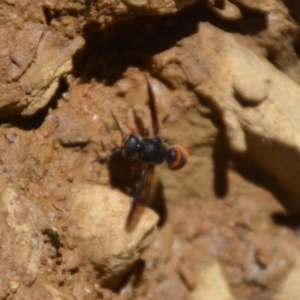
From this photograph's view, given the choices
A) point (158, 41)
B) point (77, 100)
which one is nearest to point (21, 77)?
point (77, 100)

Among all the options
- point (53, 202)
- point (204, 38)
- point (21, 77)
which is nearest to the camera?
point (21, 77)

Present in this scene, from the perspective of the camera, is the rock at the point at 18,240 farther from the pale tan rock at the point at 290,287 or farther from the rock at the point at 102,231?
the pale tan rock at the point at 290,287

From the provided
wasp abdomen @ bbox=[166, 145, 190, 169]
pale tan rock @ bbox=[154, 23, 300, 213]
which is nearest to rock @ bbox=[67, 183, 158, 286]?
wasp abdomen @ bbox=[166, 145, 190, 169]

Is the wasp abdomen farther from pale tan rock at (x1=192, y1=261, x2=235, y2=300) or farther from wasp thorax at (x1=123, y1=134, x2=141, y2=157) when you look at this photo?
pale tan rock at (x1=192, y1=261, x2=235, y2=300)

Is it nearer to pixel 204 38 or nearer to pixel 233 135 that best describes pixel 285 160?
pixel 233 135

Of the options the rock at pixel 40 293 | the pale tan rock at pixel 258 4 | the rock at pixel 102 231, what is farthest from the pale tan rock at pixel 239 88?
the rock at pixel 40 293

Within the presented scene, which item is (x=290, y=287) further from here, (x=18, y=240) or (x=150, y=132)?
(x=18, y=240)
